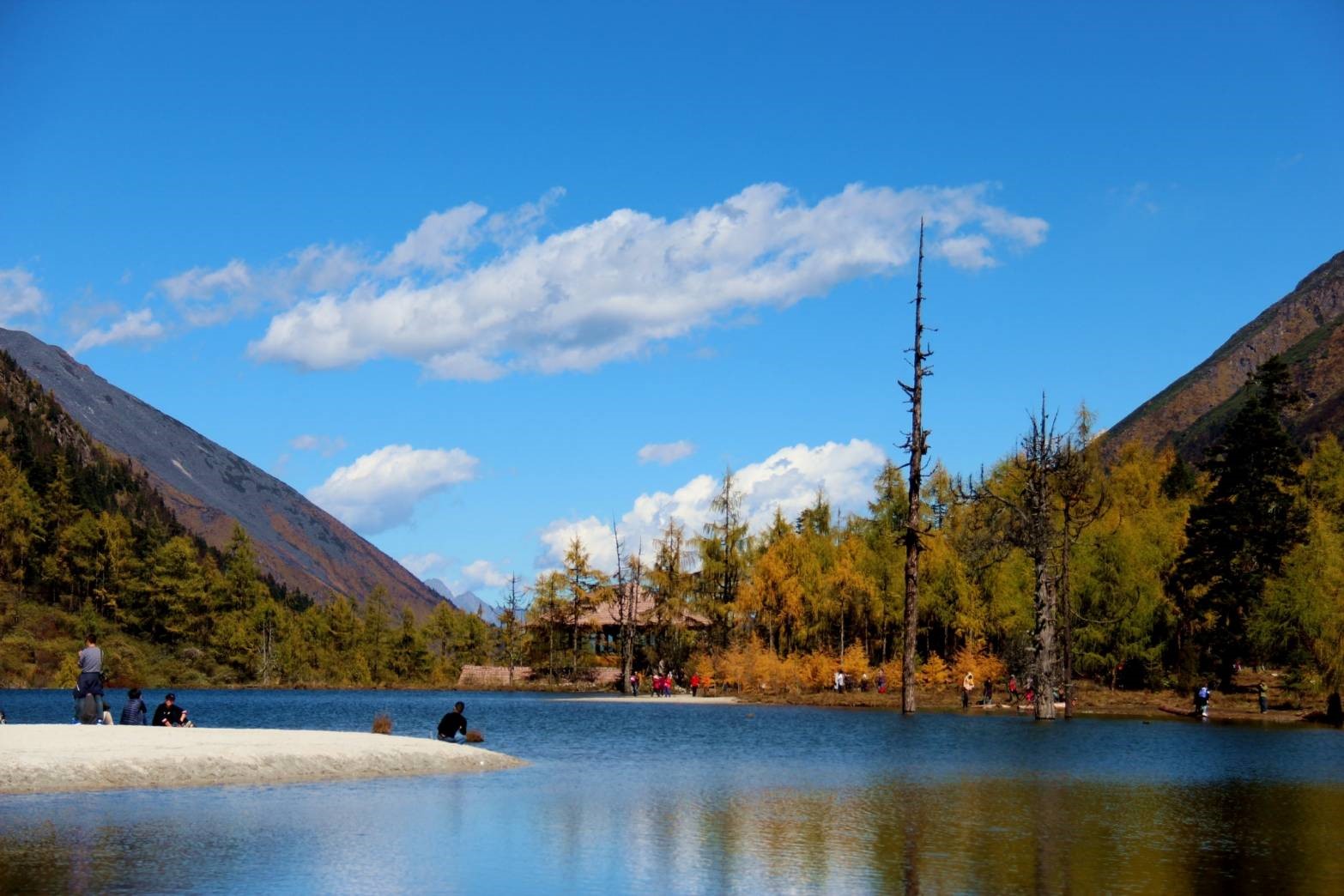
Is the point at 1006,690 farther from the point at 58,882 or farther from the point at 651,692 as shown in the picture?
the point at 58,882

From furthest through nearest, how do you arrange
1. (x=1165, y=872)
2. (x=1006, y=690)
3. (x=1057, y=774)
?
(x=1006, y=690)
(x=1057, y=774)
(x=1165, y=872)

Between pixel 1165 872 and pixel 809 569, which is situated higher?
pixel 809 569

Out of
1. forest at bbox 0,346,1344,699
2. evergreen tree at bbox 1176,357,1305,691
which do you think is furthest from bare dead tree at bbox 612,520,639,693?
evergreen tree at bbox 1176,357,1305,691

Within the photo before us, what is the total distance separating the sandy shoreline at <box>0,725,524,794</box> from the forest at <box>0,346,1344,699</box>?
101 feet

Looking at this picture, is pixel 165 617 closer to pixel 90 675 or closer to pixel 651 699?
pixel 651 699

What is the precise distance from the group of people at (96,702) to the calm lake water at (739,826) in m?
9.78

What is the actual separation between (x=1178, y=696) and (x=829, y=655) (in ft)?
72.5

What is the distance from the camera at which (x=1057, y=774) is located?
32.4 meters

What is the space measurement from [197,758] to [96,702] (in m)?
8.92

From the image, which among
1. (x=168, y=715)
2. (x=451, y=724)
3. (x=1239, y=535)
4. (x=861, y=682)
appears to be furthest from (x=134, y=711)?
(x=1239, y=535)

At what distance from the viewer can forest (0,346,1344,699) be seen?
2778 inches

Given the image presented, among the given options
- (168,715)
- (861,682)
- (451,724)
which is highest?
(168,715)

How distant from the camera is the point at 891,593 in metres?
88.4

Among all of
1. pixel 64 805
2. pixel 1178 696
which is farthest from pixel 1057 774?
pixel 1178 696
